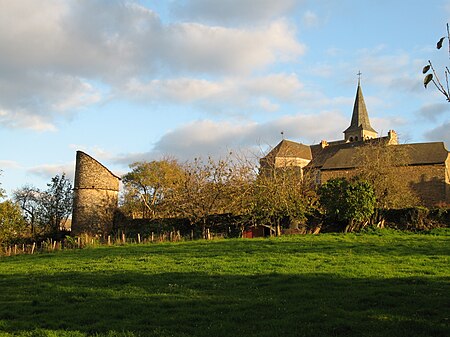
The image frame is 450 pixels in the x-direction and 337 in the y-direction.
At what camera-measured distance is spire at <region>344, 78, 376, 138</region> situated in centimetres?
9300

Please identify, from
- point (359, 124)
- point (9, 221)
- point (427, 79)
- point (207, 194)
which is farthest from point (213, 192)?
point (359, 124)

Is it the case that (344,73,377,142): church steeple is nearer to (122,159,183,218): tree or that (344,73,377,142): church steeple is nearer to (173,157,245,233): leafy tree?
(122,159,183,218): tree

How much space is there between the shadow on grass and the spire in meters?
83.6

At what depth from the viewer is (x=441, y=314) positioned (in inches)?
349

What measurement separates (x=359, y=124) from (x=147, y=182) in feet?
183

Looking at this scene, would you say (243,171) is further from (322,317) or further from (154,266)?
(322,317)

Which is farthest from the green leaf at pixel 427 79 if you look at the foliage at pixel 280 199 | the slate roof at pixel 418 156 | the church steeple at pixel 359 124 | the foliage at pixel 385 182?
the church steeple at pixel 359 124

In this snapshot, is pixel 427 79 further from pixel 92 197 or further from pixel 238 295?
pixel 92 197

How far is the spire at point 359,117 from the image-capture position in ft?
305

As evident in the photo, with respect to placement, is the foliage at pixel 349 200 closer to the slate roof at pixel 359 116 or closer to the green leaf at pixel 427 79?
the green leaf at pixel 427 79

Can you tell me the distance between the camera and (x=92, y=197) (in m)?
39.3

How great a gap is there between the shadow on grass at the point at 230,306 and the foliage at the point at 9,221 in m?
21.1

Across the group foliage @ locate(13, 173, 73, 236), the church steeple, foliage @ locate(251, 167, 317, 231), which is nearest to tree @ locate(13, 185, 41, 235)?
foliage @ locate(13, 173, 73, 236)

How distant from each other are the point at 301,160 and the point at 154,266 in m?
59.2
